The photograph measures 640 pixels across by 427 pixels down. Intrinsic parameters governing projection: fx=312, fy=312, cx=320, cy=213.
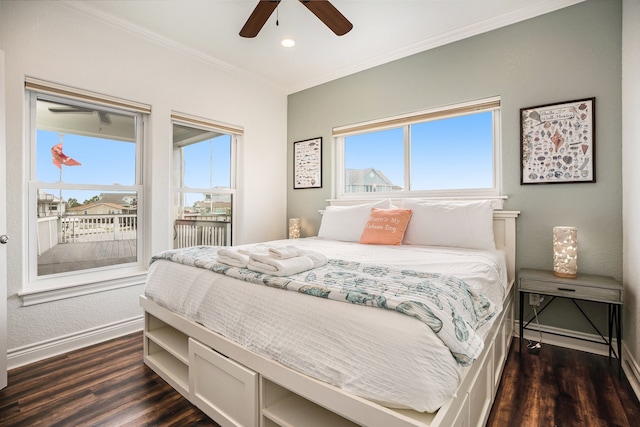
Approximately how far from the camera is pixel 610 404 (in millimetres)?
1659

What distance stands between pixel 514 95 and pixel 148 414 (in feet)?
10.9

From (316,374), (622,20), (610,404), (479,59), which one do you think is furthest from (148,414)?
(622,20)

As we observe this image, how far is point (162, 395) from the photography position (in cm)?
174

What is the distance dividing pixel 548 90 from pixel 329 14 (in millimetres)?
1793

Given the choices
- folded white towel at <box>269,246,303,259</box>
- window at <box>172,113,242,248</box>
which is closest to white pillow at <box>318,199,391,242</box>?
window at <box>172,113,242,248</box>

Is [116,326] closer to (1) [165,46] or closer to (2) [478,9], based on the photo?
(1) [165,46]

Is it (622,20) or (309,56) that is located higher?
(309,56)

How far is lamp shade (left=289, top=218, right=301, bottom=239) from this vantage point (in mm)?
3801

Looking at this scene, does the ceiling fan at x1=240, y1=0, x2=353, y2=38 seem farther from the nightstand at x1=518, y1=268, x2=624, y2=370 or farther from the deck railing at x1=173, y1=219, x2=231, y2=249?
the nightstand at x1=518, y1=268, x2=624, y2=370

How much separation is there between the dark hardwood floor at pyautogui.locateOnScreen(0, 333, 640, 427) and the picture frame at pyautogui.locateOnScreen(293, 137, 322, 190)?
2488 mm

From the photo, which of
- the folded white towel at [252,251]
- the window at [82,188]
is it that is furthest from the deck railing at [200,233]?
the folded white towel at [252,251]

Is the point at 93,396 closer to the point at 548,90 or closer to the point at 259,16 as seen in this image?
the point at 259,16

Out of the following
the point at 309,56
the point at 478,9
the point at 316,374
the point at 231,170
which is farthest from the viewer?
the point at 231,170

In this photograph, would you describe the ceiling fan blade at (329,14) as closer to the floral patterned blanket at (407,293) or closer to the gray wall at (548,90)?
the gray wall at (548,90)
